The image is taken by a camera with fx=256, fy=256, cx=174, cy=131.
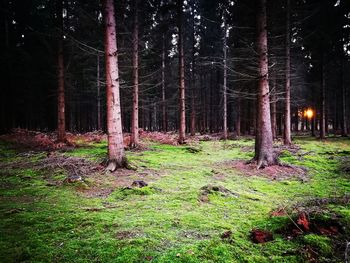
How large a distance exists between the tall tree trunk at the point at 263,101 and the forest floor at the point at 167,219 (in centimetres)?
184

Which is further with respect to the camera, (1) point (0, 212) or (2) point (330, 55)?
(2) point (330, 55)

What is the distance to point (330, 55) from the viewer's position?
25875mm

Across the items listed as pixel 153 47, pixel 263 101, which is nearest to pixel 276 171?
pixel 263 101

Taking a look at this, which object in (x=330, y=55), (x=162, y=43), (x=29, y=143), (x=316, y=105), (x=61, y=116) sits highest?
(x=162, y=43)

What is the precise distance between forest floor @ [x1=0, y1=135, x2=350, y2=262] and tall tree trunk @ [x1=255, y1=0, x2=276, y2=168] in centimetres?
184

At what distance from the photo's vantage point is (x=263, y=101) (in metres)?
10.7

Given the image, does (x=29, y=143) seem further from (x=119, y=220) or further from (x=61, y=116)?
(x=119, y=220)

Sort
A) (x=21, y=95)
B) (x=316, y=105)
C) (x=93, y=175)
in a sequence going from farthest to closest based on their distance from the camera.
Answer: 1. (x=316, y=105)
2. (x=21, y=95)
3. (x=93, y=175)

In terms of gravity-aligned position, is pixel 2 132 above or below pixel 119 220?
above

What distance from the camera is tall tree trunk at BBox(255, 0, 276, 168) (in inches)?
417

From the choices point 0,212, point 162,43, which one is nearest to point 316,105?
point 162,43

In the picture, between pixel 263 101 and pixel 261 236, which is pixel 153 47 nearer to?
→ pixel 263 101

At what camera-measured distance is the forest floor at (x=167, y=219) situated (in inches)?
135

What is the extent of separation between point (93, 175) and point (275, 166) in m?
7.05
